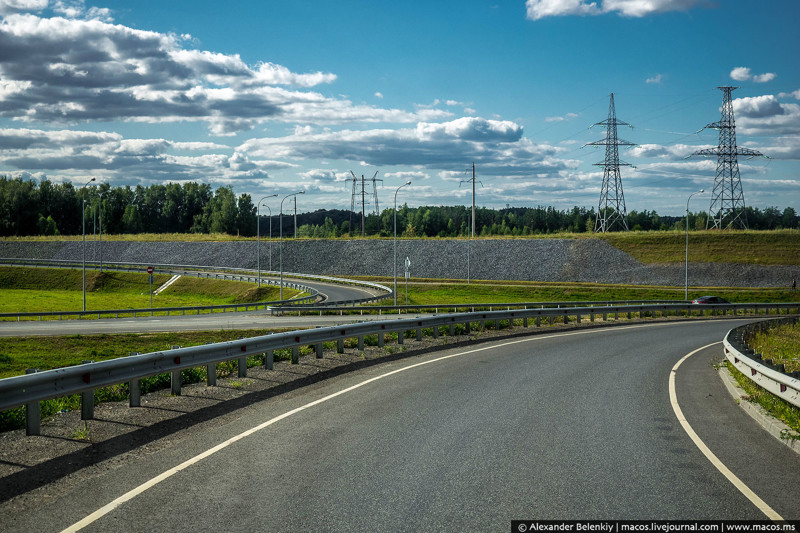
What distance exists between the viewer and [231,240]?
342 ft

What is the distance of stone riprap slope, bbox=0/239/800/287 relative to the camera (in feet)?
225

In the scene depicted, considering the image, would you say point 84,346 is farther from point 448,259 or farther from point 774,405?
point 448,259

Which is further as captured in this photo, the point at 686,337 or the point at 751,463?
the point at 686,337

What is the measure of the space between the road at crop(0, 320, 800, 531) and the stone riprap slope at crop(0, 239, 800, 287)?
205 feet

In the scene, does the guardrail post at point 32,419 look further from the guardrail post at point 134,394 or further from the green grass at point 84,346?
the green grass at point 84,346

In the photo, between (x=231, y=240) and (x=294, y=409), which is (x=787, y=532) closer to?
(x=294, y=409)

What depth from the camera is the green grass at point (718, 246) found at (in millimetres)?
69062

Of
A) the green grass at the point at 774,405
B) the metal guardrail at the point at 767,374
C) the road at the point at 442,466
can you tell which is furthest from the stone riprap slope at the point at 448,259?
the road at the point at 442,466

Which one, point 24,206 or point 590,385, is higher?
point 24,206

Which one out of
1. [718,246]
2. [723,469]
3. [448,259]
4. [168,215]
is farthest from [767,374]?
[168,215]

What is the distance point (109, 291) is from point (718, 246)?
68.3 meters

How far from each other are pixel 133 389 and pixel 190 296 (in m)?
63.5

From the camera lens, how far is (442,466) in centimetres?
657

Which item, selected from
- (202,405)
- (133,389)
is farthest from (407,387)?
(133,389)
